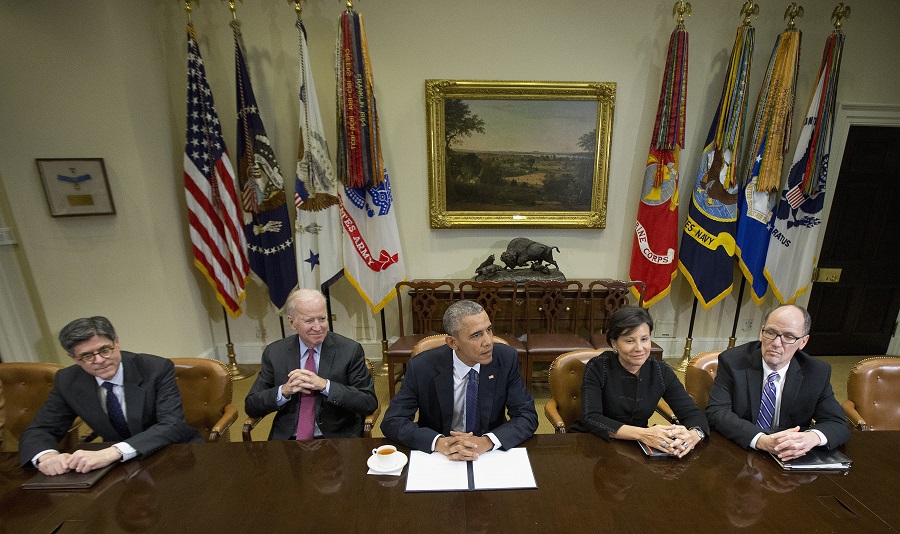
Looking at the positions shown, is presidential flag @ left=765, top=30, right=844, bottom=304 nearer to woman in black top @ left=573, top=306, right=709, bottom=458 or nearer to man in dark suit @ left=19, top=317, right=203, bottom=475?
woman in black top @ left=573, top=306, right=709, bottom=458

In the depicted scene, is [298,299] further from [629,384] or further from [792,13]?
[792,13]

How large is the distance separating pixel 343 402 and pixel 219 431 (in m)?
0.65

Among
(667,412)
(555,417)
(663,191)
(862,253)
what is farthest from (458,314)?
(862,253)

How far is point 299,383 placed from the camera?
1900mm

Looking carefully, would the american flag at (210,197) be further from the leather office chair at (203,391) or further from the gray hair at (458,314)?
the gray hair at (458,314)

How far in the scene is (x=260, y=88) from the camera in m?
3.69

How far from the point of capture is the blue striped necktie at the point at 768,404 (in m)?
1.78

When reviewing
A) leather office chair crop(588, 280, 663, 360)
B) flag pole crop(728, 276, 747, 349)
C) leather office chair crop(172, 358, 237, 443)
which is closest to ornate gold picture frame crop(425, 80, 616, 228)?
leather office chair crop(588, 280, 663, 360)

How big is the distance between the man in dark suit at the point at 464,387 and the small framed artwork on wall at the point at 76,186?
305cm

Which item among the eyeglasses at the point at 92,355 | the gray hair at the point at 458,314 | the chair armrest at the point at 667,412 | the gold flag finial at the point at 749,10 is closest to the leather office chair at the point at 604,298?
the chair armrest at the point at 667,412

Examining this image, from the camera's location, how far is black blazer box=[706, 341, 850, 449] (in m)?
1.71

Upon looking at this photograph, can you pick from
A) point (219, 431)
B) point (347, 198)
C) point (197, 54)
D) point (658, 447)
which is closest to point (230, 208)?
point (347, 198)

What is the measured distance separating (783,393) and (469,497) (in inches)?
60.9

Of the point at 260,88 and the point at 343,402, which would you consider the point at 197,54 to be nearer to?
the point at 260,88
